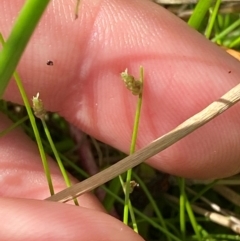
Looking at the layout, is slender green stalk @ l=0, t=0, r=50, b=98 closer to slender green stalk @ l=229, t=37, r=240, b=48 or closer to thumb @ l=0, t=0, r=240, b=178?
thumb @ l=0, t=0, r=240, b=178

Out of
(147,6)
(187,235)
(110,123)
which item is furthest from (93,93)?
(187,235)

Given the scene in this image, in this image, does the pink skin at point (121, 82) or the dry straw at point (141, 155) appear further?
the pink skin at point (121, 82)

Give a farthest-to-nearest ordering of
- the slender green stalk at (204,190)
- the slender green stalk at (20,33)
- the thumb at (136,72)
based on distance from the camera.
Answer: the slender green stalk at (204,190)
the thumb at (136,72)
the slender green stalk at (20,33)

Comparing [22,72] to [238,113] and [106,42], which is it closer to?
[106,42]

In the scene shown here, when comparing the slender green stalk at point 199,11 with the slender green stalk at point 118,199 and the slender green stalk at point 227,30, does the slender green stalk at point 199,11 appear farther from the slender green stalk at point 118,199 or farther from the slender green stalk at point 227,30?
the slender green stalk at point 118,199

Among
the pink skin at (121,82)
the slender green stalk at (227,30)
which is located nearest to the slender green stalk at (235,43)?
the slender green stalk at (227,30)

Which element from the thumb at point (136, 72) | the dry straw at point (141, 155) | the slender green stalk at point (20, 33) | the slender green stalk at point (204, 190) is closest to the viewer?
the slender green stalk at point (20, 33)

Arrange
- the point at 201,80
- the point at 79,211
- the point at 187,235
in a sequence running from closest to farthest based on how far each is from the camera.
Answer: the point at 79,211 → the point at 201,80 → the point at 187,235
